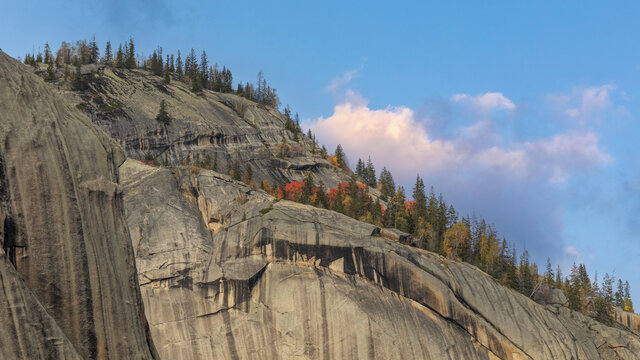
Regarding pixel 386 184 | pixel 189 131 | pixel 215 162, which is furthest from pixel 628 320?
pixel 189 131

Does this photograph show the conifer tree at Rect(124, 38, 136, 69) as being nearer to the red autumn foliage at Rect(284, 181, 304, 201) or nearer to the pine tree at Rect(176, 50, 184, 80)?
the pine tree at Rect(176, 50, 184, 80)

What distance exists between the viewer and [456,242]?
85.2 m

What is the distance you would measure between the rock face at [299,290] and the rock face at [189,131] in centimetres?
2643

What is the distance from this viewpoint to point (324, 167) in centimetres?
10944

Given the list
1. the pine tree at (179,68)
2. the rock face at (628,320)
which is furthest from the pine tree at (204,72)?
the rock face at (628,320)

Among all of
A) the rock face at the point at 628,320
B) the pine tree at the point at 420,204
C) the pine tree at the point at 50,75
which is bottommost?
the rock face at the point at 628,320

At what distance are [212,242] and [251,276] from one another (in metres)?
8.15

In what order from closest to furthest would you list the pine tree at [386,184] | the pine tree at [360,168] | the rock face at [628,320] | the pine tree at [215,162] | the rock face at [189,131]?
1. the pine tree at [215,162]
2. the rock face at [628,320]
3. the rock face at [189,131]
4. the pine tree at [386,184]
5. the pine tree at [360,168]

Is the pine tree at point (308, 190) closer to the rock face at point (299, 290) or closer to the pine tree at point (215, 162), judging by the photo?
the pine tree at point (215, 162)

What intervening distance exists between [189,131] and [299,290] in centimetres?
5227

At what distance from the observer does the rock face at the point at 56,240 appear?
1102cm

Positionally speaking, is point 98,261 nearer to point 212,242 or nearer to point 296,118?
point 212,242

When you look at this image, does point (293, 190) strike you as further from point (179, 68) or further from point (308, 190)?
point (179, 68)

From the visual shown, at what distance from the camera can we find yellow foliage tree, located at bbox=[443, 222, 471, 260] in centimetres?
8412
